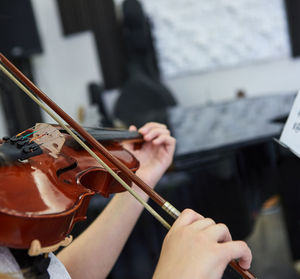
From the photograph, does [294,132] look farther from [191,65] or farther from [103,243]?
[191,65]

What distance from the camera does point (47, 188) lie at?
19.0 inches

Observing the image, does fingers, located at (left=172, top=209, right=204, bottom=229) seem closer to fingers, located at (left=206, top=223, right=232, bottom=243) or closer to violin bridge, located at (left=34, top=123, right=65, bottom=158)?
fingers, located at (left=206, top=223, right=232, bottom=243)

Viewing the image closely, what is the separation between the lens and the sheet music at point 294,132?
1.65ft

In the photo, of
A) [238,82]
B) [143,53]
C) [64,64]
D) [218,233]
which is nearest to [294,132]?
[218,233]

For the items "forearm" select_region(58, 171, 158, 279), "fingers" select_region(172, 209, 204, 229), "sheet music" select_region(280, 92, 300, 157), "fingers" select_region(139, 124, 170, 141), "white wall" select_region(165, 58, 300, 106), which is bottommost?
"white wall" select_region(165, 58, 300, 106)

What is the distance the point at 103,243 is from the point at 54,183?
0.23 m

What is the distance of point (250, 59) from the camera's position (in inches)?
110

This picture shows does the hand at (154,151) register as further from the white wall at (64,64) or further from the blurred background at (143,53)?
the white wall at (64,64)

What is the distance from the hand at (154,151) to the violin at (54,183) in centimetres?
8

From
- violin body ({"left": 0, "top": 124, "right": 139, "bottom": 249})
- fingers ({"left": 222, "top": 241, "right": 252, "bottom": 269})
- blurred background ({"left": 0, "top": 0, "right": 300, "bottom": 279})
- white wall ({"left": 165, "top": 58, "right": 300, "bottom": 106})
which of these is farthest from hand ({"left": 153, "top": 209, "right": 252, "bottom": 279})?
white wall ({"left": 165, "top": 58, "right": 300, "bottom": 106})

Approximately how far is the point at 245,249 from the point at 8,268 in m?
0.29

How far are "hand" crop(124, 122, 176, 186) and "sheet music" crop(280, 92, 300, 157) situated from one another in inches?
10.5

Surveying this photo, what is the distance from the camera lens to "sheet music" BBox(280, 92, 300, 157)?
50 cm

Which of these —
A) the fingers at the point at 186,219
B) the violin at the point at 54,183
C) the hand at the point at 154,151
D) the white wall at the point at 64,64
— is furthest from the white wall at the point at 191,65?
the fingers at the point at 186,219
